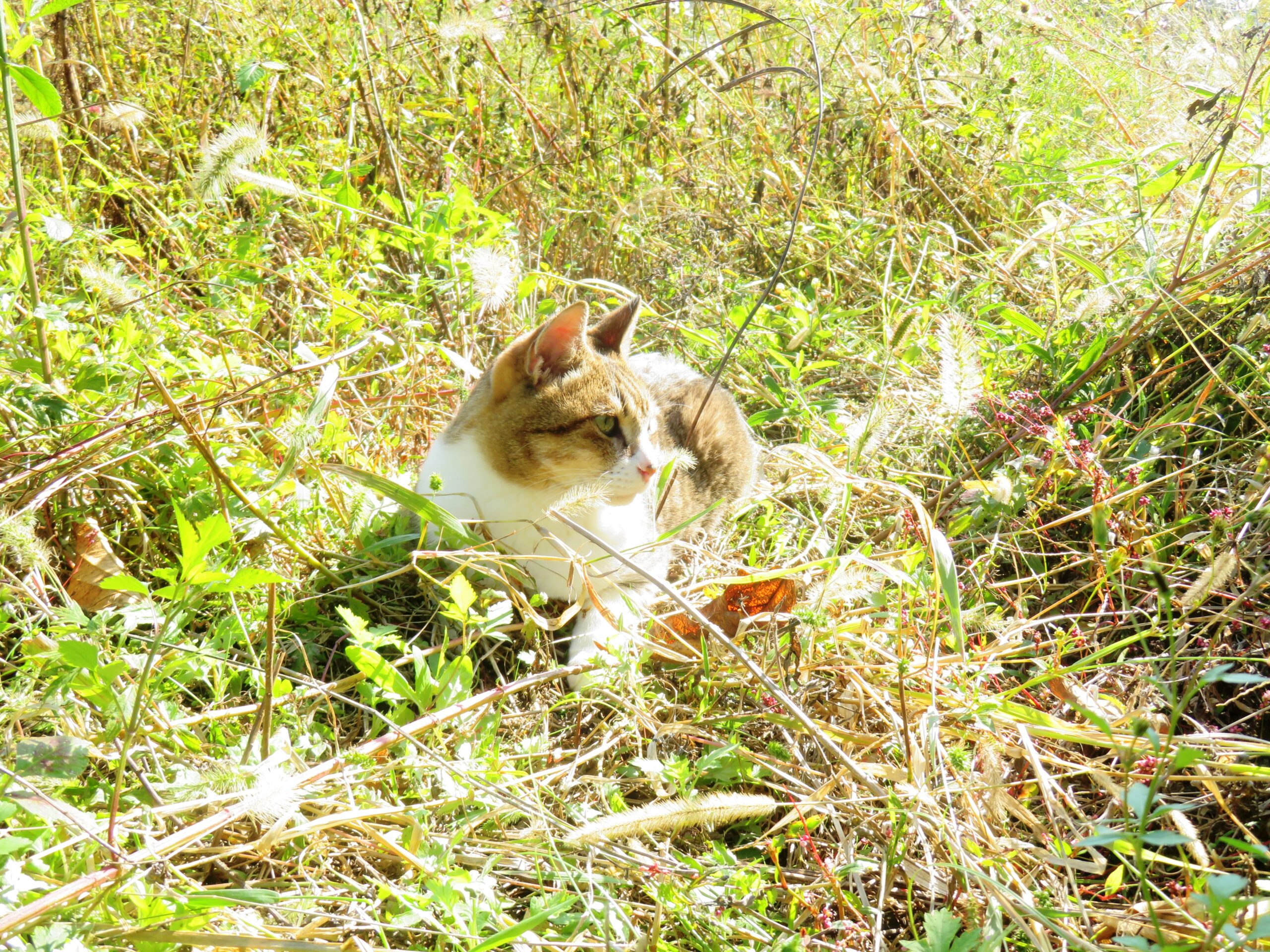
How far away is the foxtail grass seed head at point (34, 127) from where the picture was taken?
2.11 meters

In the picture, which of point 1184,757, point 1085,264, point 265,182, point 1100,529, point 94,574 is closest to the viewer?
point 1184,757

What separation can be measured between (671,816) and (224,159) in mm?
1885

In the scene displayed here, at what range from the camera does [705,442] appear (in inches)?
117

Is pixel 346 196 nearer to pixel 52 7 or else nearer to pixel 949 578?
pixel 52 7

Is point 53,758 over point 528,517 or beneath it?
over

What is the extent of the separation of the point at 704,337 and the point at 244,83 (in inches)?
62.2

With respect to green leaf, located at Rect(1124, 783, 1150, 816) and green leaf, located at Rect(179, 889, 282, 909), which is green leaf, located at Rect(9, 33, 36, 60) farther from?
green leaf, located at Rect(1124, 783, 1150, 816)

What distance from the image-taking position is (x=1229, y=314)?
251cm

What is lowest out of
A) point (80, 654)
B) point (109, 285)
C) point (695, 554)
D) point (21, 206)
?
point (695, 554)

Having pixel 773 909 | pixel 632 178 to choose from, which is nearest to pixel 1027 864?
pixel 773 909

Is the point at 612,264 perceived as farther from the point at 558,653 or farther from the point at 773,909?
the point at 773,909

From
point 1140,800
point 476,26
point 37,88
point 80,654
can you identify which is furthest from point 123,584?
point 476,26

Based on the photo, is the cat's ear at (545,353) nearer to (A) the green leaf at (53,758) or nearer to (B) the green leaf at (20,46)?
(B) the green leaf at (20,46)

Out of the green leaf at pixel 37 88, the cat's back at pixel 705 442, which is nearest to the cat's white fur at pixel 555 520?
the cat's back at pixel 705 442
